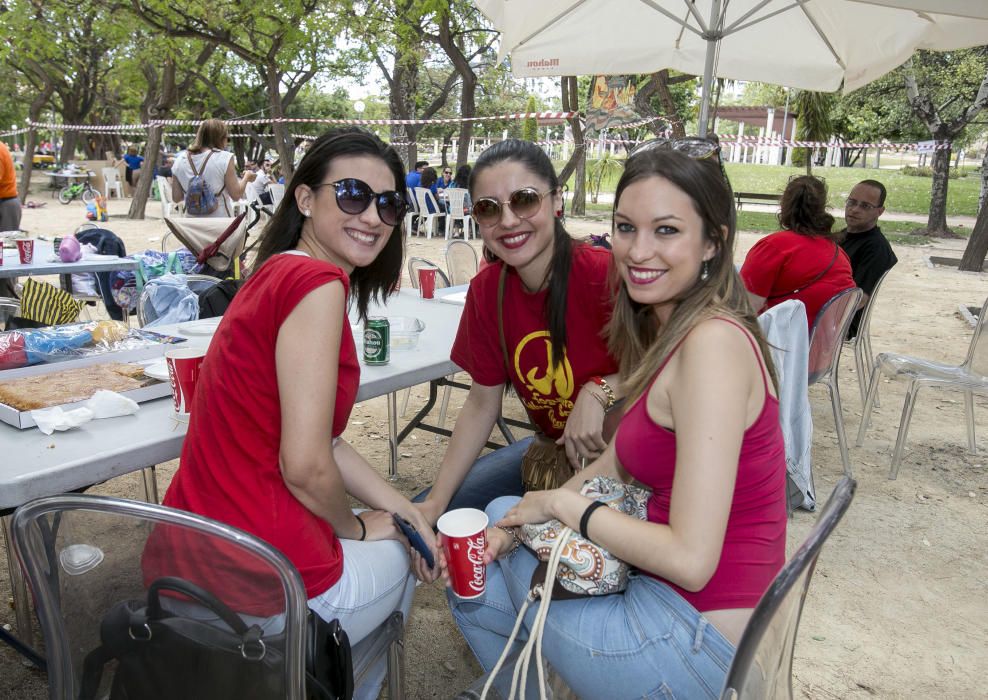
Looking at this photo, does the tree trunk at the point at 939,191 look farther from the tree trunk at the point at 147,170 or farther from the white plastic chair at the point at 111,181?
the white plastic chair at the point at 111,181

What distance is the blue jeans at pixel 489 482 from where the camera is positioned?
2.40 m

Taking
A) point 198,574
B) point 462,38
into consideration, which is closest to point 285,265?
point 198,574

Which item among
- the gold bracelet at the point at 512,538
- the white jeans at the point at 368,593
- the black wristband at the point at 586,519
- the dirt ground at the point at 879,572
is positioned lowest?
the dirt ground at the point at 879,572

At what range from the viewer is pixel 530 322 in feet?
7.35

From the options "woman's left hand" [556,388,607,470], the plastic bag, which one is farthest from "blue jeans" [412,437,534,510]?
the plastic bag

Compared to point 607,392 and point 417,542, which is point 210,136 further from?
point 417,542

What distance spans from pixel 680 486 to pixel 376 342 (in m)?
1.43

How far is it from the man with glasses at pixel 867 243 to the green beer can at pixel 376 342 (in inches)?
150

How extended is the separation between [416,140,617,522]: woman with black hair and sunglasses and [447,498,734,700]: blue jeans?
67cm

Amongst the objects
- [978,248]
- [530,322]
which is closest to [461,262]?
[530,322]

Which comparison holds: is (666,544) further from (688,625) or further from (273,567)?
(273,567)

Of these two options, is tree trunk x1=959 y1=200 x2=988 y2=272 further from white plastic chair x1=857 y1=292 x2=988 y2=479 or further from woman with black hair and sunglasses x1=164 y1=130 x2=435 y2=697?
woman with black hair and sunglasses x1=164 y1=130 x2=435 y2=697

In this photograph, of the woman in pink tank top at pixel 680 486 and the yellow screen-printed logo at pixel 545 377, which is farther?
the yellow screen-printed logo at pixel 545 377

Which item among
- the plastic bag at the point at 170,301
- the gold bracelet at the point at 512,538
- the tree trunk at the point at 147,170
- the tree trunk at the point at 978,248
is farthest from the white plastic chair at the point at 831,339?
the tree trunk at the point at 147,170
